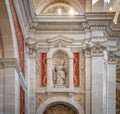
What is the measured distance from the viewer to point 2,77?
15.6 metres

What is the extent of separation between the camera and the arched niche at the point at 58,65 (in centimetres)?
2220

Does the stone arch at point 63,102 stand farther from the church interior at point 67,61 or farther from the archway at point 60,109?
the archway at point 60,109

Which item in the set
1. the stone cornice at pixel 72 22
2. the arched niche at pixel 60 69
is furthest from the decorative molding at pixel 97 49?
the arched niche at pixel 60 69

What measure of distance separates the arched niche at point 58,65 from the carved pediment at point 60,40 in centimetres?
28

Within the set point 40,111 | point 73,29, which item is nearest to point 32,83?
point 40,111

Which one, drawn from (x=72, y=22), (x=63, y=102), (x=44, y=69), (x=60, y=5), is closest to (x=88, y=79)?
(x=63, y=102)

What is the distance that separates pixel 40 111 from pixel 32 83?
134 centimetres

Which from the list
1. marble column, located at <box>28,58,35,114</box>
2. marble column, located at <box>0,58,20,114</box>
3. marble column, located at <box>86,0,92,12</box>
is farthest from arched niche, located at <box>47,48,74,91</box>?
marble column, located at <box>0,58,20,114</box>

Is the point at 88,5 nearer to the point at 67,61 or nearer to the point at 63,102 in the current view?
the point at 67,61

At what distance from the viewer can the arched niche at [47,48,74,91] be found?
22203 millimetres

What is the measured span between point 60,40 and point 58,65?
46.7 inches

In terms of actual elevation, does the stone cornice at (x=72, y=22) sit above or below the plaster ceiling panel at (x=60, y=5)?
below

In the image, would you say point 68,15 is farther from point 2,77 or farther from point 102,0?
point 2,77

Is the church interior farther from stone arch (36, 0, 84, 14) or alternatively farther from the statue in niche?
stone arch (36, 0, 84, 14)
